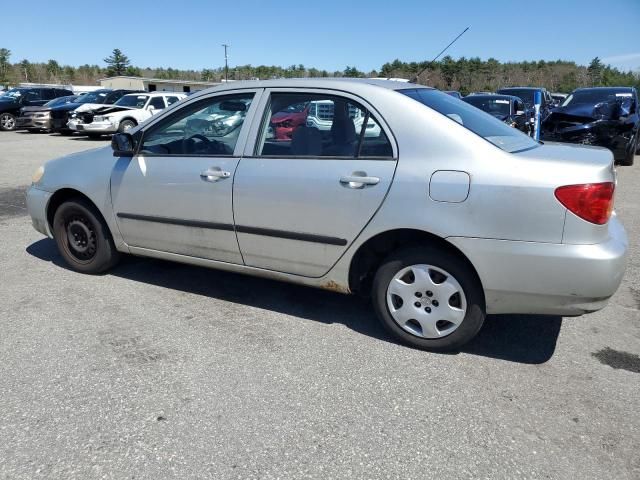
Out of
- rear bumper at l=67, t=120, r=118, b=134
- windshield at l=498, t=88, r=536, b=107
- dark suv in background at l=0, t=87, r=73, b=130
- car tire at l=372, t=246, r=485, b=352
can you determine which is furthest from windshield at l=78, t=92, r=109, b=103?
car tire at l=372, t=246, r=485, b=352

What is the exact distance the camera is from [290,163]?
3383mm

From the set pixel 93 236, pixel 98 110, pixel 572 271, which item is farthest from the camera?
pixel 98 110

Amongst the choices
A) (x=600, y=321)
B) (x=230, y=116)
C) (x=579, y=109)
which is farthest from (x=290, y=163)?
(x=579, y=109)

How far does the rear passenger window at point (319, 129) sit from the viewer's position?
3.19 meters

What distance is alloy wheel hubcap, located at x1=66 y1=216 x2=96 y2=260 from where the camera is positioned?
4.38 m

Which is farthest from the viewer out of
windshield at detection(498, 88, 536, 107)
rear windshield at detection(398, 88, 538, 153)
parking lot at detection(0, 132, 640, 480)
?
windshield at detection(498, 88, 536, 107)

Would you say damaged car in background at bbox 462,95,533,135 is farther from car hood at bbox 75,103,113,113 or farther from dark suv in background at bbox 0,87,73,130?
dark suv in background at bbox 0,87,73,130

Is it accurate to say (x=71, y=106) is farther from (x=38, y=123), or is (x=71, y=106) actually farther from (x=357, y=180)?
(x=357, y=180)

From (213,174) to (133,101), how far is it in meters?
16.1

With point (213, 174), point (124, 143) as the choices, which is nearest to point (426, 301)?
point (213, 174)

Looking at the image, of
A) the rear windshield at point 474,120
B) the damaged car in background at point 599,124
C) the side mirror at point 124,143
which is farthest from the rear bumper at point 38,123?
the rear windshield at point 474,120

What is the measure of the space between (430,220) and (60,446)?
218cm

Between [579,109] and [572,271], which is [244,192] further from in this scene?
[579,109]

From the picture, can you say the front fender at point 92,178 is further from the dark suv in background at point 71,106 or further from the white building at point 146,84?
the white building at point 146,84
